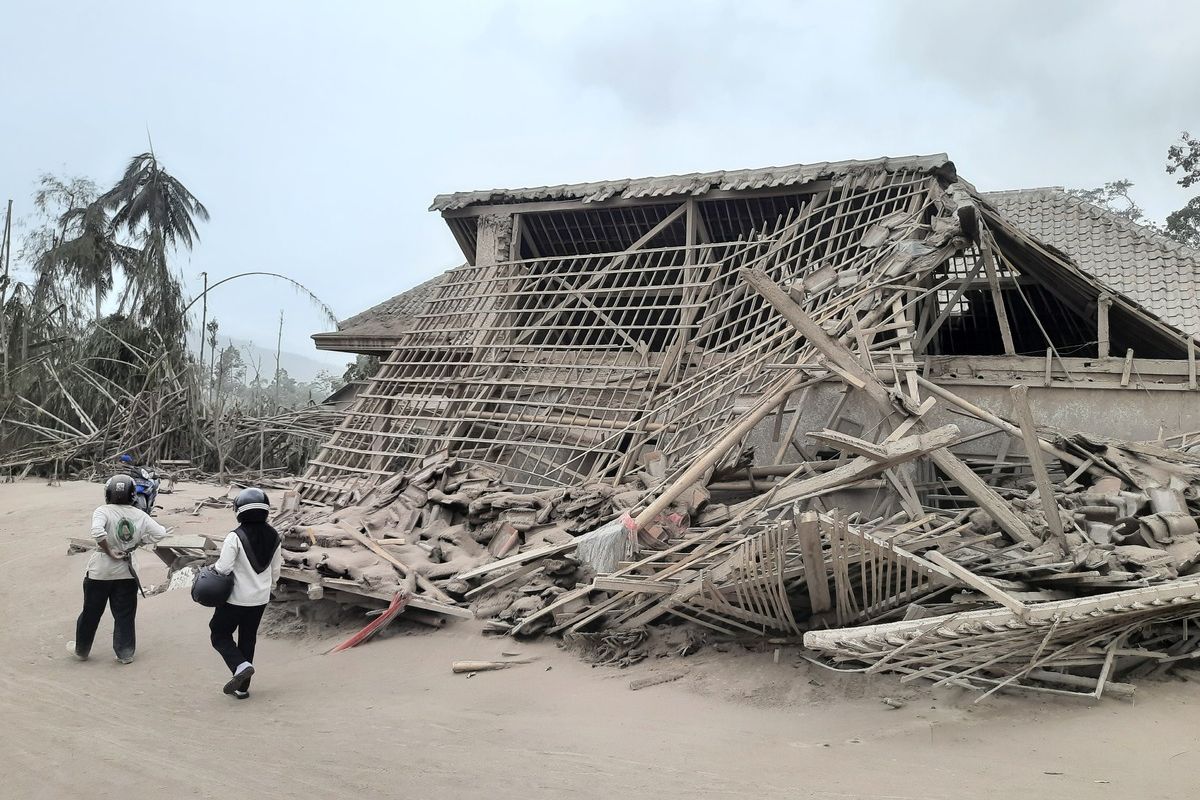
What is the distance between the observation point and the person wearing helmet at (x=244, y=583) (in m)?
5.45

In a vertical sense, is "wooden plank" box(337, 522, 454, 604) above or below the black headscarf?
below

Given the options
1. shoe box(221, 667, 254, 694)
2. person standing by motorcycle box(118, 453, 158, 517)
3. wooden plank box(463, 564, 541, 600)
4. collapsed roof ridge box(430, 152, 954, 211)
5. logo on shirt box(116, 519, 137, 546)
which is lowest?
shoe box(221, 667, 254, 694)

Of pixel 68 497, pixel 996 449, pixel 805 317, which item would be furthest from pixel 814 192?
pixel 68 497

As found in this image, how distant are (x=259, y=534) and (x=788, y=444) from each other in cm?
475

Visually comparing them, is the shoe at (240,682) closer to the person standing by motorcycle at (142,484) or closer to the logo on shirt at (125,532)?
the logo on shirt at (125,532)

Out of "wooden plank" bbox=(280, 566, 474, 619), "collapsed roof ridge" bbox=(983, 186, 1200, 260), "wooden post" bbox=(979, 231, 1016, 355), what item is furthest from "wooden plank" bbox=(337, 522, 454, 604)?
"collapsed roof ridge" bbox=(983, 186, 1200, 260)

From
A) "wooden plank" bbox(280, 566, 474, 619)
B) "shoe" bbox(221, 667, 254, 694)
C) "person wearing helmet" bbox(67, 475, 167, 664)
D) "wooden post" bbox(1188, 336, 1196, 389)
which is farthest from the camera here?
"wooden post" bbox(1188, 336, 1196, 389)

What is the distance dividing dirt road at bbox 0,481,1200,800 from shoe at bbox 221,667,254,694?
5.3 inches

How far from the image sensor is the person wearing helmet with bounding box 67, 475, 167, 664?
6168mm

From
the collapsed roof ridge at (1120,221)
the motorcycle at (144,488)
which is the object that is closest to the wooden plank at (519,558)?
the motorcycle at (144,488)

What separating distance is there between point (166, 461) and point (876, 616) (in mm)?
13944

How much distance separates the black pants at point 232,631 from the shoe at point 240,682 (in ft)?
0.34

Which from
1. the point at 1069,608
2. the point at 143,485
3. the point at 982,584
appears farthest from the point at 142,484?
the point at 1069,608

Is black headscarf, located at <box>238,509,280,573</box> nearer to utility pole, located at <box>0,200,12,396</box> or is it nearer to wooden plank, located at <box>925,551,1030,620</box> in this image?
wooden plank, located at <box>925,551,1030,620</box>
